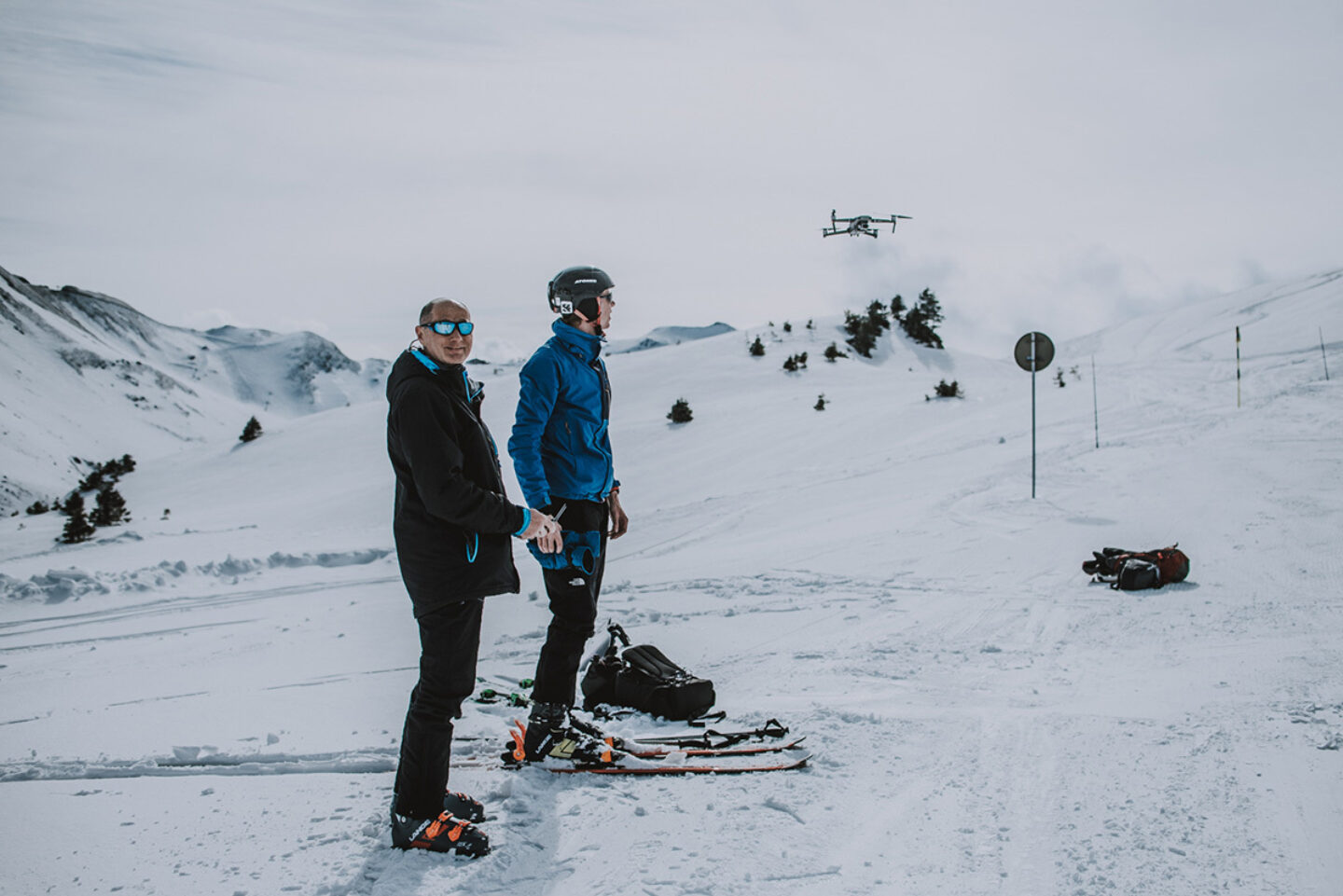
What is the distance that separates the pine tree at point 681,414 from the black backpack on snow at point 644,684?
1586 centimetres

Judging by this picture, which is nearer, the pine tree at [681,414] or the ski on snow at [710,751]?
the ski on snow at [710,751]

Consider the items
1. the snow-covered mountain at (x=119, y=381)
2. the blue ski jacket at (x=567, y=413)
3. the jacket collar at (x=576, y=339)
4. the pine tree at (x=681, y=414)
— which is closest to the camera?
the blue ski jacket at (x=567, y=413)

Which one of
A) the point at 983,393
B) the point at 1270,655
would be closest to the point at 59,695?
the point at 1270,655

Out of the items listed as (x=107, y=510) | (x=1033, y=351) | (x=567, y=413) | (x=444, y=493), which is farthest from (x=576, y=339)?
(x=107, y=510)

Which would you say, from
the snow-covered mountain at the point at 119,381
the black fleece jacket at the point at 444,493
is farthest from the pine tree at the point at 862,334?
the black fleece jacket at the point at 444,493

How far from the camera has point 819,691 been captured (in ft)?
15.4

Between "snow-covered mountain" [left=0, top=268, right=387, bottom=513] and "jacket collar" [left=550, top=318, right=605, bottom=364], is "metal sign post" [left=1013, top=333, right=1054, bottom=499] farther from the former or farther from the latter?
"snow-covered mountain" [left=0, top=268, right=387, bottom=513]

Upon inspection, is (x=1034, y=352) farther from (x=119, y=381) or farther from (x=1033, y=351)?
(x=119, y=381)

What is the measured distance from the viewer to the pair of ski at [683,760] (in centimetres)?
355

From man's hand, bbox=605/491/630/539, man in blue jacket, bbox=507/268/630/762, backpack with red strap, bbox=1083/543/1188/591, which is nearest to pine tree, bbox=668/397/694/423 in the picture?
backpack with red strap, bbox=1083/543/1188/591

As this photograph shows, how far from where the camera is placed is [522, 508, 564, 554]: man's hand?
10.00 feet

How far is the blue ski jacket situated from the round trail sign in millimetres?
9915

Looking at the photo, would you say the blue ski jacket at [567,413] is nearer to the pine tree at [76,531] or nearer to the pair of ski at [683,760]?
the pair of ski at [683,760]

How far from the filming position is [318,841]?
115 inches
